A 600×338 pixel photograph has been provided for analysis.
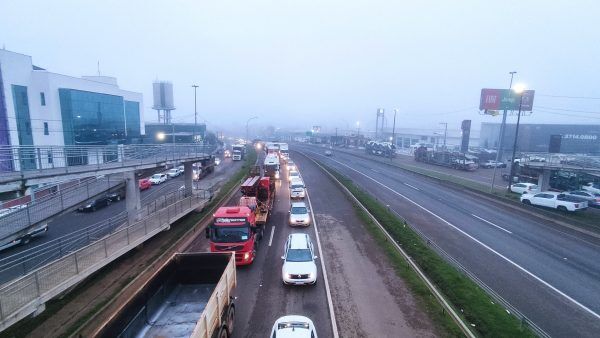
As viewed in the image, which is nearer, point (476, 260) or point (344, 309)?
point (344, 309)

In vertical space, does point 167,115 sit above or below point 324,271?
above

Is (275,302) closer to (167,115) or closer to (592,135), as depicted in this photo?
(592,135)

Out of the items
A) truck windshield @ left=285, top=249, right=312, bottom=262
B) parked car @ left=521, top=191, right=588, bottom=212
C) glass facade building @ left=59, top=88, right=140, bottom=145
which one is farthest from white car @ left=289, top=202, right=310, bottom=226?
glass facade building @ left=59, top=88, right=140, bottom=145

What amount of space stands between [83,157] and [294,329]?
22.3 meters

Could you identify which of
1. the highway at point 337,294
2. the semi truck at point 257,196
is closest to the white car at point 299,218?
the highway at point 337,294

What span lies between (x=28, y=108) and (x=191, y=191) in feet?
92.8

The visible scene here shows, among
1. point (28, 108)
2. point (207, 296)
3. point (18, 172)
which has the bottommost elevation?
point (207, 296)

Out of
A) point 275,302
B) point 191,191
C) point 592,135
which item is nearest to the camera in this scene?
point 275,302

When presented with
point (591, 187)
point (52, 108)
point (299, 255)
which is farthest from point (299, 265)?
point (52, 108)

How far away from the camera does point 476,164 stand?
194 feet

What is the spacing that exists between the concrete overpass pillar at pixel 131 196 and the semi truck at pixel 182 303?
1141 cm

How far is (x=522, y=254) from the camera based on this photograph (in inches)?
749

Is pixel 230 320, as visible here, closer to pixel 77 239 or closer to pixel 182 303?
pixel 182 303

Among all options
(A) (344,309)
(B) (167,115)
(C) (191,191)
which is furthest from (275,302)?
(B) (167,115)
